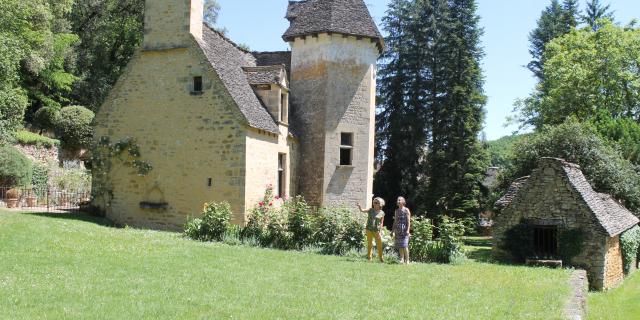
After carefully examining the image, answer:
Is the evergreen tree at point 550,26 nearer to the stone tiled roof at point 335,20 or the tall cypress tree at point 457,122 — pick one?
the tall cypress tree at point 457,122

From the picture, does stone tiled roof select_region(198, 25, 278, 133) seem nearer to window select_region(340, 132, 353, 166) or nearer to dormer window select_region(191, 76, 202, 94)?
dormer window select_region(191, 76, 202, 94)

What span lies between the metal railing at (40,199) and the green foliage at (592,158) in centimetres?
2295

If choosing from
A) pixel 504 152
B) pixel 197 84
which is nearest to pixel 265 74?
pixel 197 84

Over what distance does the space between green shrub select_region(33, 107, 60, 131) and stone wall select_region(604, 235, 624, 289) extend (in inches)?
1339

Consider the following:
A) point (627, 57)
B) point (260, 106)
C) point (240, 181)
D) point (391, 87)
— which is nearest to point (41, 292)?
point (240, 181)

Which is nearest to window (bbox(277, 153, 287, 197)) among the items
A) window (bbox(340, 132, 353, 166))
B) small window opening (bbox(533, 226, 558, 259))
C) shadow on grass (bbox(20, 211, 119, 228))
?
window (bbox(340, 132, 353, 166))

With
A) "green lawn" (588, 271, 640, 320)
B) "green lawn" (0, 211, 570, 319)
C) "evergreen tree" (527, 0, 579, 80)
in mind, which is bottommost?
"green lawn" (588, 271, 640, 320)

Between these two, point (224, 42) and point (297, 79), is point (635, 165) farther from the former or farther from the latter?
point (224, 42)

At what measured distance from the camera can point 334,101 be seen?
963 inches

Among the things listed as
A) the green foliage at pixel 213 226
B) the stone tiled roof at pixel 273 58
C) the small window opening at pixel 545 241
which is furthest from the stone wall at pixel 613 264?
the stone tiled roof at pixel 273 58

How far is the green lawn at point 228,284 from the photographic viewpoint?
8234 mm

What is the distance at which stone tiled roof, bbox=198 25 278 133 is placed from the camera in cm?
2036

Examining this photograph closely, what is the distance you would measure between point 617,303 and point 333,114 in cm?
1346

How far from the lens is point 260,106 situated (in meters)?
22.2
